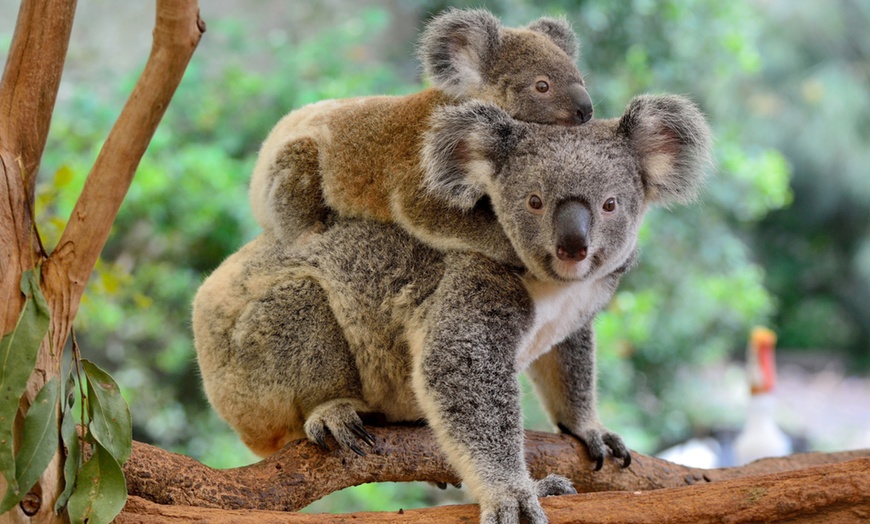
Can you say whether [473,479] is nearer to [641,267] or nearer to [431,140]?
[431,140]

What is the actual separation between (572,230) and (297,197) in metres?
1.08

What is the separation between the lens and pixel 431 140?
2.68m

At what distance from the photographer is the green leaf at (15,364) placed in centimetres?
188

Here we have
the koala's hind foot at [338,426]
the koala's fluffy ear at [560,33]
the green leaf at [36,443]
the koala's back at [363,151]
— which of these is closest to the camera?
the green leaf at [36,443]

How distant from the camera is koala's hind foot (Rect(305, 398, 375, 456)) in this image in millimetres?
2602

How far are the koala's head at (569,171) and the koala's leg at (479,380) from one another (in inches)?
6.3

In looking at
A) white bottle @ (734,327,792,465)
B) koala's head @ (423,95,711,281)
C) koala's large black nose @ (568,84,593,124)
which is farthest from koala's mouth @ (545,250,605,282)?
white bottle @ (734,327,792,465)

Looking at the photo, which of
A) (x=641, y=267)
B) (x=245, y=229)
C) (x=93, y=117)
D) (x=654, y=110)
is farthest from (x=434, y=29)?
(x=641, y=267)

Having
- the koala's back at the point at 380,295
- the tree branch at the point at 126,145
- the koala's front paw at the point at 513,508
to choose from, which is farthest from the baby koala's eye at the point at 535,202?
the tree branch at the point at 126,145

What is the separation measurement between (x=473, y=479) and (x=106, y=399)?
97cm

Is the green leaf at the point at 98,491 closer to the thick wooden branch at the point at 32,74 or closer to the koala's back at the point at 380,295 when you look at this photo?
the thick wooden branch at the point at 32,74

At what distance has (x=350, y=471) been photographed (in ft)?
8.60

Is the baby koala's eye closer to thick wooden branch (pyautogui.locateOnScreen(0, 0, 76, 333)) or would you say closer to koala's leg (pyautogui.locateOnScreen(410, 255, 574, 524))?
koala's leg (pyautogui.locateOnScreen(410, 255, 574, 524))

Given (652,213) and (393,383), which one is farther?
(652,213)
